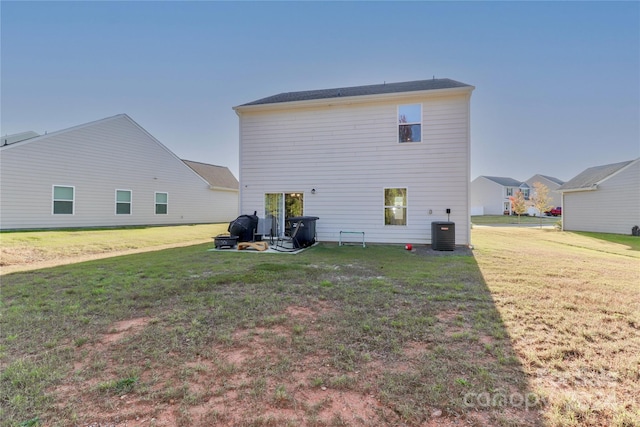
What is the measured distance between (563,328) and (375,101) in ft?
30.2

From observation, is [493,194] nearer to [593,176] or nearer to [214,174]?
[593,176]

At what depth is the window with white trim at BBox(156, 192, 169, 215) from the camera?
18094 millimetres

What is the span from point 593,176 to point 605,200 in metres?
2.50

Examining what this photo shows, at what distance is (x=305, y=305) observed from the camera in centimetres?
400

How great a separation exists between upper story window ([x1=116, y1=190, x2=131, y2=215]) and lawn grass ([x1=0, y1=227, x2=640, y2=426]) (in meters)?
12.3

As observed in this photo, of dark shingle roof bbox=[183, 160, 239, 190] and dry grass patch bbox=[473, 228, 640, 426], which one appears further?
dark shingle roof bbox=[183, 160, 239, 190]

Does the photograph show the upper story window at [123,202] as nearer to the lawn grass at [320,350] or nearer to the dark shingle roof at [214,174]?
the dark shingle roof at [214,174]

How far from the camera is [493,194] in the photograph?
139 feet

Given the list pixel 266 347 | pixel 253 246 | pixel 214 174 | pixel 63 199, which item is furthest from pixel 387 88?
pixel 214 174

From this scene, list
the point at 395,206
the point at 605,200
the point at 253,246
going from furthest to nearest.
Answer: the point at 605,200
the point at 395,206
the point at 253,246

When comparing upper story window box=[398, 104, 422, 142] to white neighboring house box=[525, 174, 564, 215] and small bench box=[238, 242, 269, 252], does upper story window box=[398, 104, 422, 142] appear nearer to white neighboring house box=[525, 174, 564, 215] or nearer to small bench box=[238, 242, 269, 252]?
small bench box=[238, 242, 269, 252]

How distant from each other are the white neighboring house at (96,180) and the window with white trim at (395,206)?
15.5 meters

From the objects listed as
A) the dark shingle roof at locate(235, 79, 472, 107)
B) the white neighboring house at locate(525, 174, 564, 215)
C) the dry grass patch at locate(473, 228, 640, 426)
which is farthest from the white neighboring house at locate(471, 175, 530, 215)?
the dry grass patch at locate(473, 228, 640, 426)

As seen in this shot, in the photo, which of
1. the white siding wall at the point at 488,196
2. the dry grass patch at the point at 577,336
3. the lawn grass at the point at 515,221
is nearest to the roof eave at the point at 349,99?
the dry grass patch at the point at 577,336
